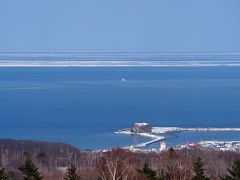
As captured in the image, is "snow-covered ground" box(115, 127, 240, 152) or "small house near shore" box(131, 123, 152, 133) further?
"small house near shore" box(131, 123, 152, 133)

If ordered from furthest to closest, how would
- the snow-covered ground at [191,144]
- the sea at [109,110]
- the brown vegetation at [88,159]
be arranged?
the sea at [109,110]
the snow-covered ground at [191,144]
the brown vegetation at [88,159]

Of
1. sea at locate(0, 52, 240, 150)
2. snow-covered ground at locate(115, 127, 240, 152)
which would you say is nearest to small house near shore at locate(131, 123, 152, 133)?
snow-covered ground at locate(115, 127, 240, 152)

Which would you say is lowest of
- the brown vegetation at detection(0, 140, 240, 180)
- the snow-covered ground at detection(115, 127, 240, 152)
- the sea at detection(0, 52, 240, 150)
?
the brown vegetation at detection(0, 140, 240, 180)

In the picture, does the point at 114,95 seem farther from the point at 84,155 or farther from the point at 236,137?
the point at 84,155

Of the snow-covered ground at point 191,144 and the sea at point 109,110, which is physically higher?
the sea at point 109,110

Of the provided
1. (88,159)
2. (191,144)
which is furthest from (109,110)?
(88,159)

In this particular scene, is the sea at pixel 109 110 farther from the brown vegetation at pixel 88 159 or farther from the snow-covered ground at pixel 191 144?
the brown vegetation at pixel 88 159

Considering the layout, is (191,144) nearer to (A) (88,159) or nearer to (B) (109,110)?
(A) (88,159)

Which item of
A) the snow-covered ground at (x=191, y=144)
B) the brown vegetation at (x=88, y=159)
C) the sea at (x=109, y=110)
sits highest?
the sea at (x=109, y=110)

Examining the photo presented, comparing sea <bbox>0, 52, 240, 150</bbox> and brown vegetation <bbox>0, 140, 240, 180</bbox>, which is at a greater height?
sea <bbox>0, 52, 240, 150</bbox>

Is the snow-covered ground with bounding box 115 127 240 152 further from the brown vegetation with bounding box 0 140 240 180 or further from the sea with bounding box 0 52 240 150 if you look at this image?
the brown vegetation with bounding box 0 140 240 180

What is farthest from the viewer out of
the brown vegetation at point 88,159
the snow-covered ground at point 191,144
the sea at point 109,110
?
the sea at point 109,110

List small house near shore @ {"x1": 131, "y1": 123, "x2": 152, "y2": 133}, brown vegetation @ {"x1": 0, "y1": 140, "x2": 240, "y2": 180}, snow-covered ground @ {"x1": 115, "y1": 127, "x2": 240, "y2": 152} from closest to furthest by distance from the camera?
1. brown vegetation @ {"x1": 0, "y1": 140, "x2": 240, "y2": 180}
2. snow-covered ground @ {"x1": 115, "y1": 127, "x2": 240, "y2": 152}
3. small house near shore @ {"x1": 131, "y1": 123, "x2": 152, "y2": 133}

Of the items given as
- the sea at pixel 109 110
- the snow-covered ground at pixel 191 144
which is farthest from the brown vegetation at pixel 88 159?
the sea at pixel 109 110
